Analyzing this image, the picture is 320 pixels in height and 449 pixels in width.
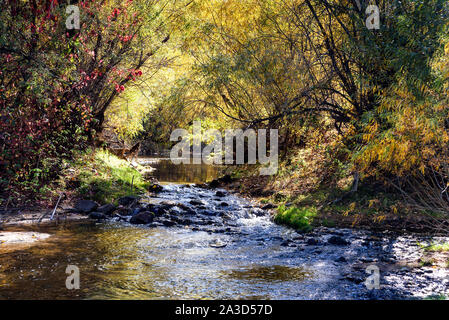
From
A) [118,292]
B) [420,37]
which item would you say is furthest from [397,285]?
[420,37]

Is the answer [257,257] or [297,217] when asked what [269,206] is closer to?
[297,217]

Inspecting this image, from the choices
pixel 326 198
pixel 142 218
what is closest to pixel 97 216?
pixel 142 218

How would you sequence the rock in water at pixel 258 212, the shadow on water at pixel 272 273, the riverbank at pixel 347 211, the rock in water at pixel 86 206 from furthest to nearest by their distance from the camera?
the rock in water at pixel 258 212 < the rock in water at pixel 86 206 < the riverbank at pixel 347 211 < the shadow on water at pixel 272 273

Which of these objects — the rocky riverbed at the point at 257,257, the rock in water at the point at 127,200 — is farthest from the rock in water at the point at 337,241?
the rock in water at the point at 127,200

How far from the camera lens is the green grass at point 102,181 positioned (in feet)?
43.7

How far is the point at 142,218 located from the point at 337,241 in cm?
519

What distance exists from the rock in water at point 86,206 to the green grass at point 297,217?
5.32 m

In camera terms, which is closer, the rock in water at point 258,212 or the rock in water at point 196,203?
the rock in water at point 258,212

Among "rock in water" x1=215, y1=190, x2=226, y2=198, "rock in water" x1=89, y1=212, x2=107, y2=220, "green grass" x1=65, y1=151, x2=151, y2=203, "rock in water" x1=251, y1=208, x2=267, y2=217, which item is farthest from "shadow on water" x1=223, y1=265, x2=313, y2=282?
"rock in water" x1=215, y1=190, x2=226, y2=198

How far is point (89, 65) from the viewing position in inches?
564

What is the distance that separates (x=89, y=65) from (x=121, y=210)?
5.23m

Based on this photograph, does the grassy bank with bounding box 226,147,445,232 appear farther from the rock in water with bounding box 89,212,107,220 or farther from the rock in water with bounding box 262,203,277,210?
the rock in water with bounding box 89,212,107,220

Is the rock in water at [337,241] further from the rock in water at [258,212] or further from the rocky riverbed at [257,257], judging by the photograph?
the rock in water at [258,212]

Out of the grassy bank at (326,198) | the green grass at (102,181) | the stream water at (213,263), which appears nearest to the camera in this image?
the stream water at (213,263)
